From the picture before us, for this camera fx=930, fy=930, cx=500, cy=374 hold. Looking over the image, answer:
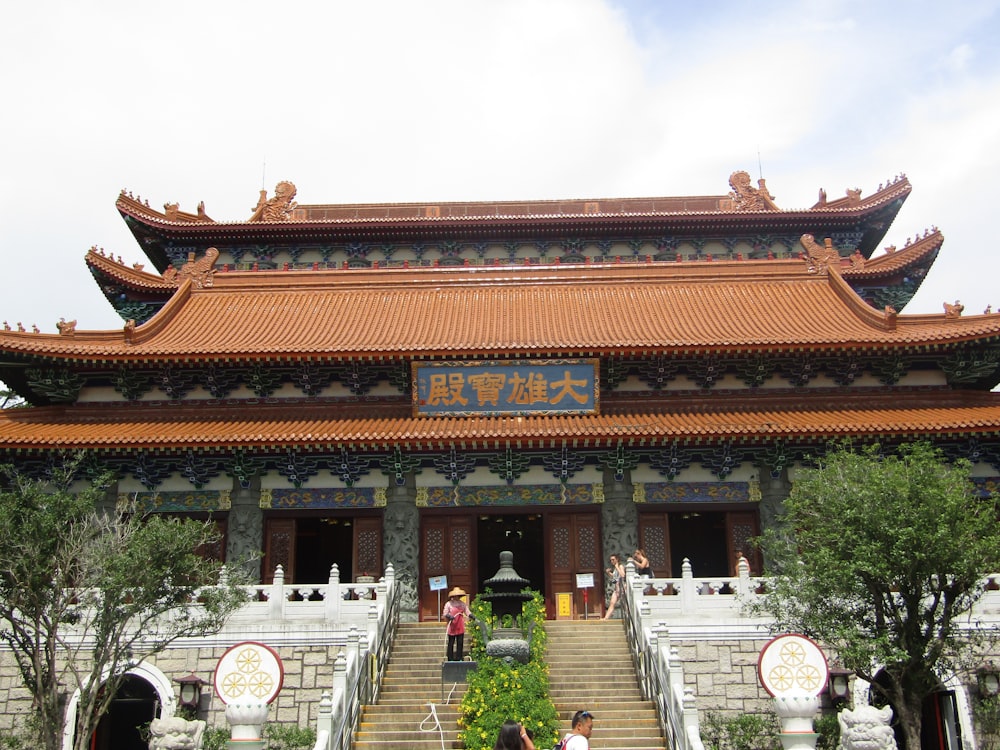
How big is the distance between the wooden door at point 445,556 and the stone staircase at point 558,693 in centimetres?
227

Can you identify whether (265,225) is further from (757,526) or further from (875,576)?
(875,576)

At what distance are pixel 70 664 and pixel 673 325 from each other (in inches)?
581

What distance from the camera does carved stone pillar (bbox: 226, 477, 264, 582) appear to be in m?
19.7

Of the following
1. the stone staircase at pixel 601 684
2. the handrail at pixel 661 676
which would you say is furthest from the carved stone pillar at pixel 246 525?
the handrail at pixel 661 676

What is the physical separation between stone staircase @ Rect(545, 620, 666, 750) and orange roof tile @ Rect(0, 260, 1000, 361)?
6451mm

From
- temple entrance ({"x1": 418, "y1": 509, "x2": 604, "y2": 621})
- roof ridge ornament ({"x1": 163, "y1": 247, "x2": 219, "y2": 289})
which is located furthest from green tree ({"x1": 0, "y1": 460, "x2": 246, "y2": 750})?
roof ridge ornament ({"x1": 163, "y1": 247, "x2": 219, "y2": 289})

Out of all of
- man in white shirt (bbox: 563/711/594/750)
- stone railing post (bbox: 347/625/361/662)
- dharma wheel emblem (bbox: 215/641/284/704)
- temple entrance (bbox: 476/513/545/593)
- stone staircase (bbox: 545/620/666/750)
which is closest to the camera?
man in white shirt (bbox: 563/711/594/750)

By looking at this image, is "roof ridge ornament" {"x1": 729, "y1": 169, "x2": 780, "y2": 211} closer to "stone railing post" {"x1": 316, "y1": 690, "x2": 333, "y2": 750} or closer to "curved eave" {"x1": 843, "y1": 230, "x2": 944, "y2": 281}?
"curved eave" {"x1": 843, "y1": 230, "x2": 944, "y2": 281}

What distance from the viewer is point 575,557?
65.1ft

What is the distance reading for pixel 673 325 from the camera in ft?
73.3

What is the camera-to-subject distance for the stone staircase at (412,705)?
44.1 ft

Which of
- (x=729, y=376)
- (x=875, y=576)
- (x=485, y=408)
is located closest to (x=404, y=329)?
(x=485, y=408)

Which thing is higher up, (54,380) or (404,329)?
(404,329)

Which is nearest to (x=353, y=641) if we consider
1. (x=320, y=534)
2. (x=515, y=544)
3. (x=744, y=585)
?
(x=744, y=585)
